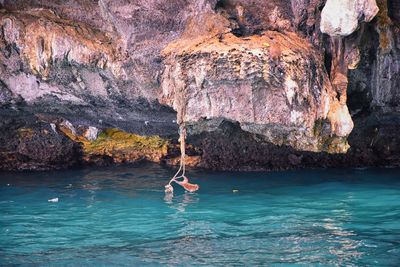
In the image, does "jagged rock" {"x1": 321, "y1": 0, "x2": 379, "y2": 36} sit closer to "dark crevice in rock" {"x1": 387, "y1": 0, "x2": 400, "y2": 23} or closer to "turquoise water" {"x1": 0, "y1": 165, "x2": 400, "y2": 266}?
"dark crevice in rock" {"x1": 387, "y1": 0, "x2": 400, "y2": 23}

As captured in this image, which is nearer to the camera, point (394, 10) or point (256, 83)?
point (256, 83)

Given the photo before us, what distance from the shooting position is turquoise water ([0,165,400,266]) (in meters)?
8.08

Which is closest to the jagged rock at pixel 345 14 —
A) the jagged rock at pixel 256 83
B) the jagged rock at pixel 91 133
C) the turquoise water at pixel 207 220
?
the jagged rock at pixel 256 83

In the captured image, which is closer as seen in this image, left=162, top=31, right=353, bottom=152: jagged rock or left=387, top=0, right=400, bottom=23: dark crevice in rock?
left=162, top=31, right=353, bottom=152: jagged rock

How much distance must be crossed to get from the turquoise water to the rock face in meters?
1.25

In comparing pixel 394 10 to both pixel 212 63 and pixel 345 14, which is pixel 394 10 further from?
pixel 212 63

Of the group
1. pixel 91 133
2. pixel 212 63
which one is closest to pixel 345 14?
pixel 212 63

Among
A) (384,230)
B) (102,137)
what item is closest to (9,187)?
(102,137)

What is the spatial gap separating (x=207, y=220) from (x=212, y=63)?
2639mm

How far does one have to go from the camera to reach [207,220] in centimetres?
991

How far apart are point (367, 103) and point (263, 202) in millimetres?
3745

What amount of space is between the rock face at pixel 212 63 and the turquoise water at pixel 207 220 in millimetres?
1248

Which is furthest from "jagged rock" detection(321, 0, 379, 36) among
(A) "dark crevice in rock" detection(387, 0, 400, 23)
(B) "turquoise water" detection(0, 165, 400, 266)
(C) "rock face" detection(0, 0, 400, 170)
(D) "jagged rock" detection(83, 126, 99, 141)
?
(D) "jagged rock" detection(83, 126, 99, 141)

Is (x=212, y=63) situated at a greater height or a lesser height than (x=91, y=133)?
greater
